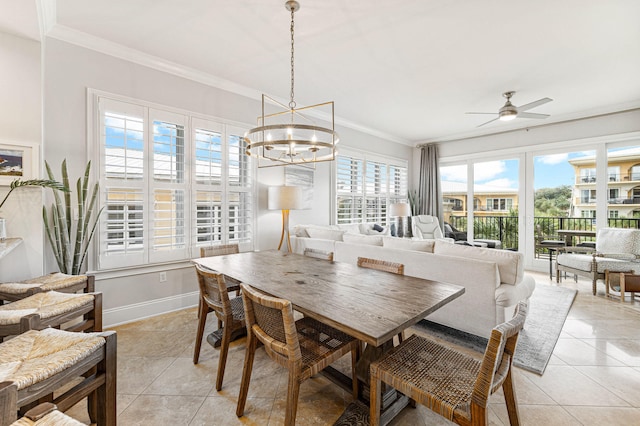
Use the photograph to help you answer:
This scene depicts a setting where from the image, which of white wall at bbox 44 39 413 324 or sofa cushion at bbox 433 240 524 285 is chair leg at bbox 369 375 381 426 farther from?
white wall at bbox 44 39 413 324

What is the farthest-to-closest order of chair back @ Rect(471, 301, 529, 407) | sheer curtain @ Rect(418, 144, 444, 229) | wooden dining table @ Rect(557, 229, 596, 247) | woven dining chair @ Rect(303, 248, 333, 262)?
sheer curtain @ Rect(418, 144, 444, 229), wooden dining table @ Rect(557, 229, 596, 247), woven dining chair @ Rect(303, 248, 333, 262), chair back @ Rect(471, 301, 529, 407)

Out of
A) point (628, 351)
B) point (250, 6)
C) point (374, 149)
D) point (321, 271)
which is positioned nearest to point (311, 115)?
point (374, 149)

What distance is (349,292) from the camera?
66.0 inches

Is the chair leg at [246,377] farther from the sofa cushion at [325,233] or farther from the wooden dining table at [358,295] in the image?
the sofa cushion at [325,233]

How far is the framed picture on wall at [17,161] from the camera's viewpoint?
7.32 feet

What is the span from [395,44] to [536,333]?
3139 mm

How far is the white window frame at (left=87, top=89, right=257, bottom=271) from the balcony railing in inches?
207

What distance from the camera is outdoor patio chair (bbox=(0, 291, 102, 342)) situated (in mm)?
1471

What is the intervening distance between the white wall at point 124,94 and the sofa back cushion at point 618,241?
16.9 feet

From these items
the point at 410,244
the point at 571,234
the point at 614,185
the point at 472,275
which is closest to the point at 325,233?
the point at 410,244

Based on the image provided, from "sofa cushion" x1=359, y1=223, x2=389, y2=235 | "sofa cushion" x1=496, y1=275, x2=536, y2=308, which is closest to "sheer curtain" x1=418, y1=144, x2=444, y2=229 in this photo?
"sofa cushion" x1=359, y1=223, x2=389, y2=235

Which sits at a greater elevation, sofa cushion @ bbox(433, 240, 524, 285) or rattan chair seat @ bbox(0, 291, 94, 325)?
sofa cushion @ bbox(433, 240, 524, 285)

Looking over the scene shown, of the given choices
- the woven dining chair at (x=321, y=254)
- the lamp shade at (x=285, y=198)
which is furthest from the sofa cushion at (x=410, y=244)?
the lamp shade at (x=285, y=198)

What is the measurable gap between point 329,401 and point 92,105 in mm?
3338
